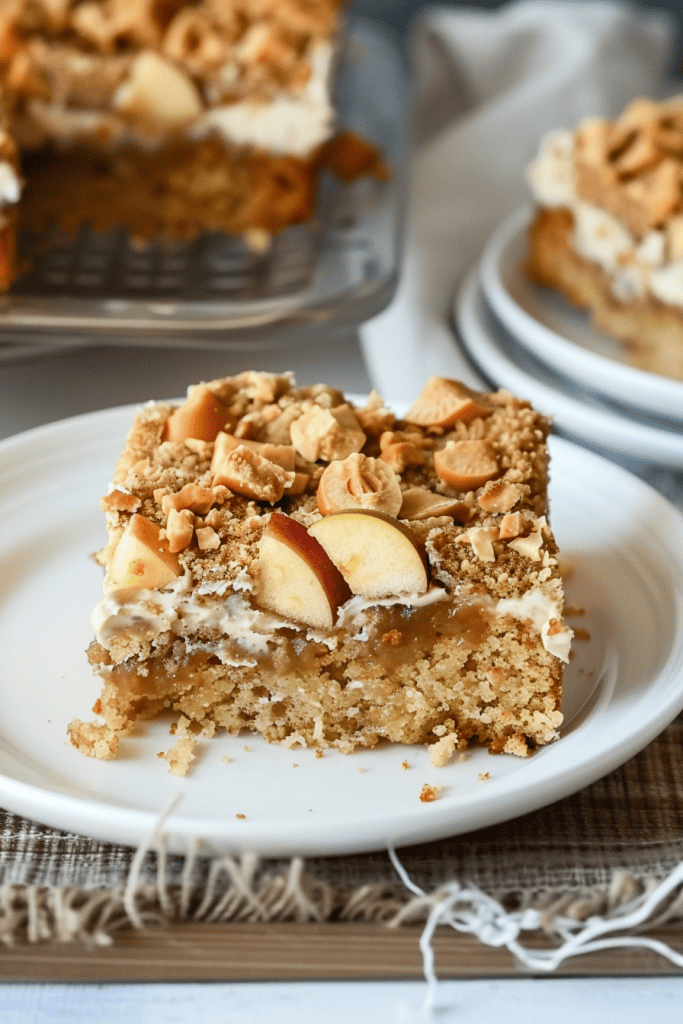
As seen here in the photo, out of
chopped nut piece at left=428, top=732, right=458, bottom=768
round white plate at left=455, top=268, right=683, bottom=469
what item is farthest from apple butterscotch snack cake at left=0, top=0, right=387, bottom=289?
chopped nut piece at left=428, top=732, right=458, bottom=768

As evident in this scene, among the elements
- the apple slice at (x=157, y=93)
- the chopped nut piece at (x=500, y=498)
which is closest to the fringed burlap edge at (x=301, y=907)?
the chopped nut piece at (x=500, y=498)

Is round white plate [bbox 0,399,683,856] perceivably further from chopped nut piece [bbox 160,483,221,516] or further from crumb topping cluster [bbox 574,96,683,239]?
crumb topping cluster [bbox 574,96,683,239]

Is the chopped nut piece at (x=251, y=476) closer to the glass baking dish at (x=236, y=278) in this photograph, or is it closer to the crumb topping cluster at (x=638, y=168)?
the glass baking dish at (x=236, y=278)

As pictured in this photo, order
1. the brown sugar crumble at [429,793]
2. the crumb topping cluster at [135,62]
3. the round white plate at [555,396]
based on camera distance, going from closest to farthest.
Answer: the brown sugar crumble at [429,793] → the round white plate at [555,396] → the crumb topping cluster at [135,62]

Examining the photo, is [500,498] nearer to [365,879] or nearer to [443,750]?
[443,750]

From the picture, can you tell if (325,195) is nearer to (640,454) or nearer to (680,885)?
(640,454)

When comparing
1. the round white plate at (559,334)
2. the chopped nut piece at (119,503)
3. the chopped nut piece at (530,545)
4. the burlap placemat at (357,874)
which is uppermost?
the chopped nut piece at (530,545)
